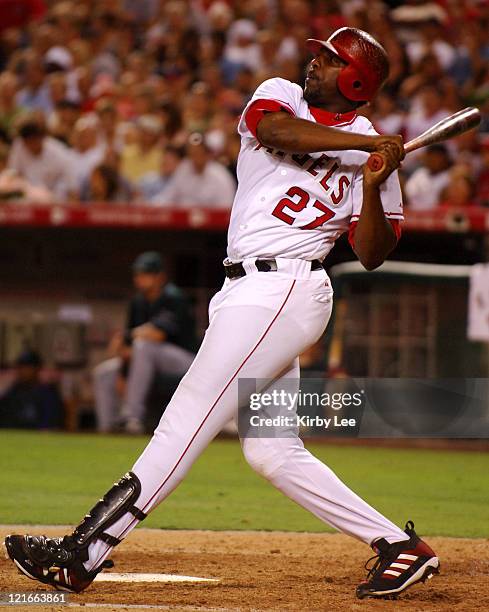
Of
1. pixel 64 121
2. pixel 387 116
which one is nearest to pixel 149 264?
pixel 64 121

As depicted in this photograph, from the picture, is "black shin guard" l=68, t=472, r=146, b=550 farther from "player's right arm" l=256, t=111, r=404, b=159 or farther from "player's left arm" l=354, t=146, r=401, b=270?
"player's right arm" l=256, t=111, r=404, b=159

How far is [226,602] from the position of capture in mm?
3594

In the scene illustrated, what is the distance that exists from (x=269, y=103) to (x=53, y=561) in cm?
158

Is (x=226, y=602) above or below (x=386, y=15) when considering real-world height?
below

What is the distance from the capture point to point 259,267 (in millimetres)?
3701

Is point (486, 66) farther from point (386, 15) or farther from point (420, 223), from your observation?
point (420, 223)

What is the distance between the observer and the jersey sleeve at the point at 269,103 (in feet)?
12.0

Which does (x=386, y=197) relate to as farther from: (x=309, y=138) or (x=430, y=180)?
(x=430, y=180)

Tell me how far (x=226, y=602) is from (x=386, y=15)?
10.1 m

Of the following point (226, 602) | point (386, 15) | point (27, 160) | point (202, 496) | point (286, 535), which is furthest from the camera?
point (386, 15)

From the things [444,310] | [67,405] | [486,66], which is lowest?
[67,405]

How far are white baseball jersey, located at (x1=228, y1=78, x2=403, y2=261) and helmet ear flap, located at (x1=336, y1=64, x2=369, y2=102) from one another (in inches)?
4.1

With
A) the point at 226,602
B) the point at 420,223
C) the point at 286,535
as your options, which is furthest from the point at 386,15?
the point at 226,602

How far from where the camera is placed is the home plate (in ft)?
13.1
